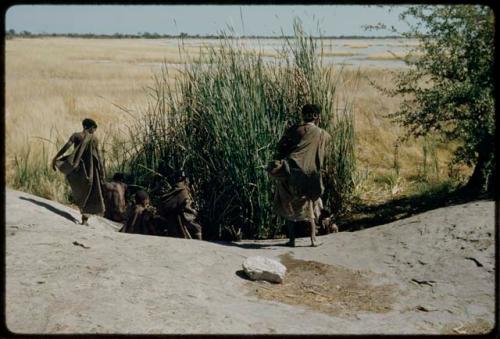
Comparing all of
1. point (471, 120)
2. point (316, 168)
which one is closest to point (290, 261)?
point (316, 168)

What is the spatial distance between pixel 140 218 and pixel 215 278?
2.36 m

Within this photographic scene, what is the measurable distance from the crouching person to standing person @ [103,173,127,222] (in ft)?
3.12

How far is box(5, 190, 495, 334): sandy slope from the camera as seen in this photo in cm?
551

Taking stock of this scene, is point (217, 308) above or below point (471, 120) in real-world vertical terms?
below

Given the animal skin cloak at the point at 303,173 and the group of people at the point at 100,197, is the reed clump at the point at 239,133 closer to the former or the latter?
the group of people at the point at 100,197

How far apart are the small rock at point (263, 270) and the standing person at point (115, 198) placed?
3.34 m

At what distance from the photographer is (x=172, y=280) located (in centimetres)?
631

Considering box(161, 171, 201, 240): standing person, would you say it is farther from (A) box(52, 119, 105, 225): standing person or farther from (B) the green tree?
(B) the green tree

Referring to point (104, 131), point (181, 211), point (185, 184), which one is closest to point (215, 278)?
point (181, 211)

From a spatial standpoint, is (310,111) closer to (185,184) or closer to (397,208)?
(185,184)

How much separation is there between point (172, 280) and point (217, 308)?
0.70 meters

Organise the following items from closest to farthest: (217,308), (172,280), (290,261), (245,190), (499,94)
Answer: (217,308) < (172,280) < (499,94) < (290,261) < (245,190)

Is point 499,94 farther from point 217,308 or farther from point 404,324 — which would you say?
point 217,308

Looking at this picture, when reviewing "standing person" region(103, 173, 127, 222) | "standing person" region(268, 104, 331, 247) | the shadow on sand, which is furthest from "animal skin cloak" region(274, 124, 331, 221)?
"standing person" region(103, 173, 127, 222)
